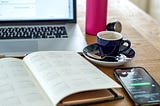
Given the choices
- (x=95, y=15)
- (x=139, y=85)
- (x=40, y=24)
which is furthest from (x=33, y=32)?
(x=139, y=85)

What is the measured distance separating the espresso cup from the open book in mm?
71

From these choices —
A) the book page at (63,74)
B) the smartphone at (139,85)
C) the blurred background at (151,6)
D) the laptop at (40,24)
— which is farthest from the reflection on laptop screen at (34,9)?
the blurred background at (151,6)

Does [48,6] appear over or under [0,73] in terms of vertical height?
Result: over

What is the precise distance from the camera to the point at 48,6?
41.3 inches

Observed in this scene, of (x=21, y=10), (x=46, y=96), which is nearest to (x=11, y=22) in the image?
(x=21, y=10)

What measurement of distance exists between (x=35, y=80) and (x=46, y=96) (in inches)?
3.3

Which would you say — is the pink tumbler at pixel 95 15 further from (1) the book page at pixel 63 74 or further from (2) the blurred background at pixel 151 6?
(2) the blurred background at pixel 151 6

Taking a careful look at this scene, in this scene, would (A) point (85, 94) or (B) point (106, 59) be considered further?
(B) point (106, 59)

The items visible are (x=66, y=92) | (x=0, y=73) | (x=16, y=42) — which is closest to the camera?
(x=66, y=92)

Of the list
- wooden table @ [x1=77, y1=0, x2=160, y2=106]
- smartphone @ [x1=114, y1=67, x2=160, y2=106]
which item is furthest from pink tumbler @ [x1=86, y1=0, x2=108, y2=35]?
smartphone @ [x1=114, y1=67, x2=160, y2=106]

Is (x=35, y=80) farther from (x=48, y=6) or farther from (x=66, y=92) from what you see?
(x=48, y=6)

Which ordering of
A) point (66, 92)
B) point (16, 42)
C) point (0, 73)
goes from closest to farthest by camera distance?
1. point (66, 92)
2. point (0, 73)
3. point (16, 42)

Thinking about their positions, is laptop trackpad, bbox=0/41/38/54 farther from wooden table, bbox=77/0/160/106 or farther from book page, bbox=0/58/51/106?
wooden table, bbox=77/0/160/106

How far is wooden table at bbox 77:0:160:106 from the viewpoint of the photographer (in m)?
0.87
